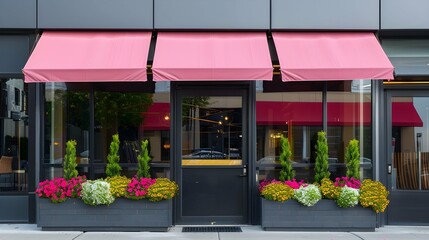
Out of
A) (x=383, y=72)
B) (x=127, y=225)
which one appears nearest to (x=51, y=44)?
(x=127, y=225)

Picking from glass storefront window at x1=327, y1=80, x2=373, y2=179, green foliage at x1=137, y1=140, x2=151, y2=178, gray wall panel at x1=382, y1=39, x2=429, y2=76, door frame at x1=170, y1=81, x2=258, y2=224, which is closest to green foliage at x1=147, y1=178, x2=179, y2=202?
green foliage at x1=137, y1=140, x2=151, y2=178

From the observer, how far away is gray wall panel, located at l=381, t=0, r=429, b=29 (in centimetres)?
894

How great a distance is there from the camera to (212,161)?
9195mm

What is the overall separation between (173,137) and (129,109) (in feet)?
3.15

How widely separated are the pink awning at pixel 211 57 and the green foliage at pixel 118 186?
1.82 m

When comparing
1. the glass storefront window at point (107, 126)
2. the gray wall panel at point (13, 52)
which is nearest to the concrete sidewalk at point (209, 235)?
the glass storefront window at point (107, 126)

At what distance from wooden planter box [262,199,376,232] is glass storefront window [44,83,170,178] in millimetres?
2197

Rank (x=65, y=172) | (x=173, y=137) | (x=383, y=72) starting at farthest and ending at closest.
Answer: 1. (x=173, y=137)
2. (x=65, y=172)
3. (x=383, y=72)

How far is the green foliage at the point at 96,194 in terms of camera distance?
8.12 m

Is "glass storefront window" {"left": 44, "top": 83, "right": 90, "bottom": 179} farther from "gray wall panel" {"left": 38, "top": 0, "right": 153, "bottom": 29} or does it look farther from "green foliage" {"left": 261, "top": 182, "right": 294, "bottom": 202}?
"green foliage" {"left": 261, "top": 182, "right": 294, "bottom": 202}

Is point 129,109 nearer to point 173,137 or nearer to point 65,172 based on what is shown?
point 173,137

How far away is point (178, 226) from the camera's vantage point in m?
9.02

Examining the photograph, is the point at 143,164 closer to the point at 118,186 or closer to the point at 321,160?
the point at 118,186

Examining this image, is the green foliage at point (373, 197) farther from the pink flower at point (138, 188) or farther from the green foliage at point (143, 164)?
the green foliage at point (143, 164)
